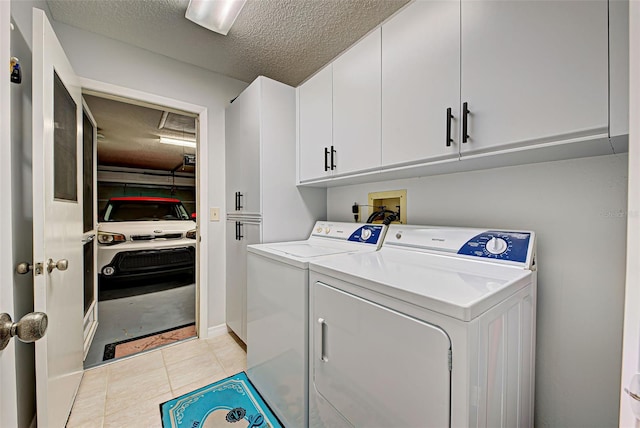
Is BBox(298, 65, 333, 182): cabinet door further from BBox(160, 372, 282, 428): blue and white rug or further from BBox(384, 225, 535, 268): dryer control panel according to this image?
BBox(160, 372, 282, 428): blue and white rug

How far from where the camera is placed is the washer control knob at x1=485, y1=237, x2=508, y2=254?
1.10 meters

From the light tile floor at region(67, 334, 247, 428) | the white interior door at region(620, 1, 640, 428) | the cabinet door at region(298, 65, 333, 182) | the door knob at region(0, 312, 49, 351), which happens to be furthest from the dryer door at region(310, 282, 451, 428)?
the light tile floor at region(67, 334, 247, 428)

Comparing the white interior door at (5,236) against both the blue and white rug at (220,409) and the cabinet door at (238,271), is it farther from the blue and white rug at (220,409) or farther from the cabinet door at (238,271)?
the cabinet door at (238,271)

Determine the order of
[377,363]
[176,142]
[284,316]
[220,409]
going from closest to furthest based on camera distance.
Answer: [377,363], [284,316], [220,409], [176,142]

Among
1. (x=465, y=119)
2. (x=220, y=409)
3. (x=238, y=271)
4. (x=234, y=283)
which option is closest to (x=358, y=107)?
(x=465, y=119)

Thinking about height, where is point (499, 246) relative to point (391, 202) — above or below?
below

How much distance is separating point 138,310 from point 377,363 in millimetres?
3134

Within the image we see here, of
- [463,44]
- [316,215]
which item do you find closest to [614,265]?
[463,44]

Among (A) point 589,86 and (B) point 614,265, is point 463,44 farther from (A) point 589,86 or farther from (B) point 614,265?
(B) point 614,265

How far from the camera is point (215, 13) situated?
1.68 m

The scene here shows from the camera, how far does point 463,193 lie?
1.40 meters

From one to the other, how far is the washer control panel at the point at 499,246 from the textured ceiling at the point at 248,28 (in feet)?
5.07

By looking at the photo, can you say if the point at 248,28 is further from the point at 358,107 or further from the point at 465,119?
the point at 465,119

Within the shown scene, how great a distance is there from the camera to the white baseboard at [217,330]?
2379mm
